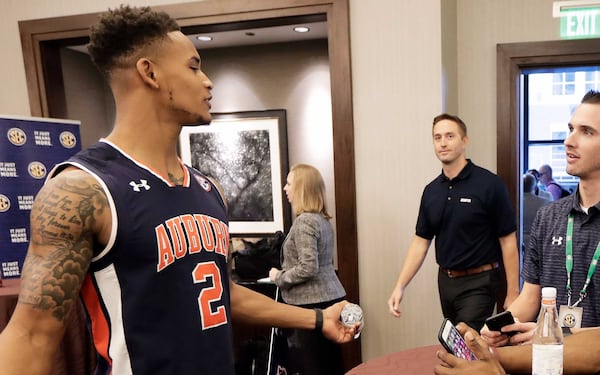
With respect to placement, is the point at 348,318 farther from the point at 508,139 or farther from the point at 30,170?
the point at 508,139

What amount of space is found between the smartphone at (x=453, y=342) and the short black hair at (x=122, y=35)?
3.53 ft

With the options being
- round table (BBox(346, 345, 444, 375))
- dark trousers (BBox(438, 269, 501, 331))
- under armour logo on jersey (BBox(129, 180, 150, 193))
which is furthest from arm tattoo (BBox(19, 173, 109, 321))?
dark trousers (BBox(438, 269, 501, 331))

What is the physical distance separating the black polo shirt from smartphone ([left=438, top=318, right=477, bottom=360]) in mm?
1331

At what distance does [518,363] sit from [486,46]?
104 inches

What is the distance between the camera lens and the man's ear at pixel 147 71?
1.11 metres

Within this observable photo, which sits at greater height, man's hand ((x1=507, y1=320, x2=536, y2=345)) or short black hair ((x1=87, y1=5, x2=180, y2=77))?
short black hair ((x1=87, y1=5, x2=180, y2=77))

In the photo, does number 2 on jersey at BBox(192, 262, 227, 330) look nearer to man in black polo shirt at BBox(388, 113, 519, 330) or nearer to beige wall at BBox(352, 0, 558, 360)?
man in black polo shirt at BBox(388, 113, 519, 330)

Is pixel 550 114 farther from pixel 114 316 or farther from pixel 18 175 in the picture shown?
pixel 114 316

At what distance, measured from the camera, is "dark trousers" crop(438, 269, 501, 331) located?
245 cm

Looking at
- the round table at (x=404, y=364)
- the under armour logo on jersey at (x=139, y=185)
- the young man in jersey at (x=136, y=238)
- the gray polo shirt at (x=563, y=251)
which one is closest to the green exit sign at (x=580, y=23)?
the gray polo shirt at (x=563, y=251)

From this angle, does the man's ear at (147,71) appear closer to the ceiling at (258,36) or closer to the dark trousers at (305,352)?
the dark trousers at (305,352)

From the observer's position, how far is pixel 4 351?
0.84 meters

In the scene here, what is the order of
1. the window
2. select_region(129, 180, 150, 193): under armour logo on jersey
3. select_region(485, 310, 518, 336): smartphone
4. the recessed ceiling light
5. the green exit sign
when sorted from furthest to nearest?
the window < the recessed ceiling light < the green exit sign < select_region(485, 310, 518, 336): smartphone < select_region(129, 180, 150, 193): under armour logo on jersey

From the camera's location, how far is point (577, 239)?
163cm
